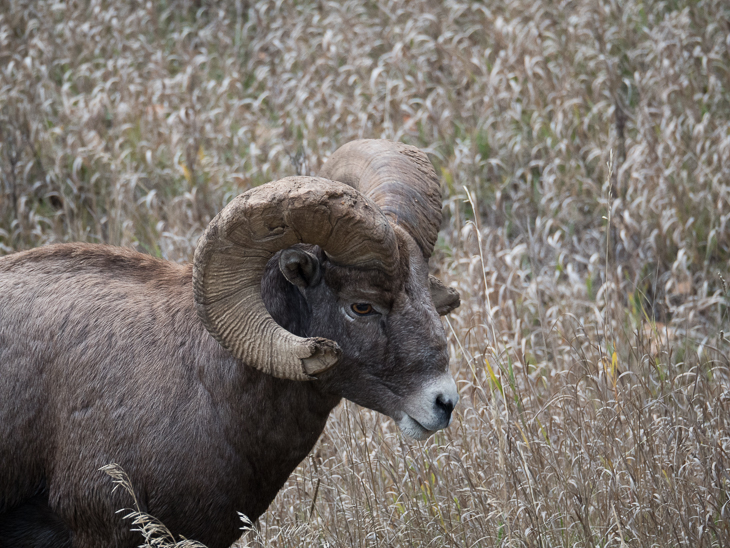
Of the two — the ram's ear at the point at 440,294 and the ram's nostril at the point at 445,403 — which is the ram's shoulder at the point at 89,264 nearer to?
the ram's ear at the point at 440,294

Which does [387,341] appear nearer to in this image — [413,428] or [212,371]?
[413,428]

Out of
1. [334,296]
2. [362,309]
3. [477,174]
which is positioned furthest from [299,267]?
[477,174]

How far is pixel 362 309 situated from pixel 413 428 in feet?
1.80

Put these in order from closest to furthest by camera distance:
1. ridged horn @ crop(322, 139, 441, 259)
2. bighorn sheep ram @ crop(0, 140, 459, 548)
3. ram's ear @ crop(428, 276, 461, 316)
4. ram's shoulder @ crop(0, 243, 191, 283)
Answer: bighorn sheep ram @ crop(0, 140, 459, 548) → ridged horn @ crop(322, 139, 441, 259) → ram's shoulder @ crop(0, 243, 191, 283) → ram's ear @ crop(428, 276, 461, 316)

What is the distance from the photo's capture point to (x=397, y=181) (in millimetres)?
3764

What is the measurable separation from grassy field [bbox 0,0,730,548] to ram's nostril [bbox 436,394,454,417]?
537 millimetres

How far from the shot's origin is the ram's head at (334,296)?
304 cm

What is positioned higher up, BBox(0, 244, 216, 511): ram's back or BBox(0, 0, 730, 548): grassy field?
BBox(0, 244, 216, 511): ram's back

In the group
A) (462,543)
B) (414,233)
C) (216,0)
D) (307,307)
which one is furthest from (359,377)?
(216,0)

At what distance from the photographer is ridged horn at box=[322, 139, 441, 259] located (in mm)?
3652

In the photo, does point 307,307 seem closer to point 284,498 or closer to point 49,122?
point 284,498

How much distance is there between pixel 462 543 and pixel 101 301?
6.79ft

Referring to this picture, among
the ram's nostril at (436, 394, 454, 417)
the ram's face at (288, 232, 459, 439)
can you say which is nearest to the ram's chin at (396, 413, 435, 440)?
the ram's face at (288, 232, 459, 439)

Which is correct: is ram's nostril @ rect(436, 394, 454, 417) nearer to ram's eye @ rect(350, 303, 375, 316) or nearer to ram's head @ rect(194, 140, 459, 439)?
ram's head @ rect(194, 140, 459, 439)
